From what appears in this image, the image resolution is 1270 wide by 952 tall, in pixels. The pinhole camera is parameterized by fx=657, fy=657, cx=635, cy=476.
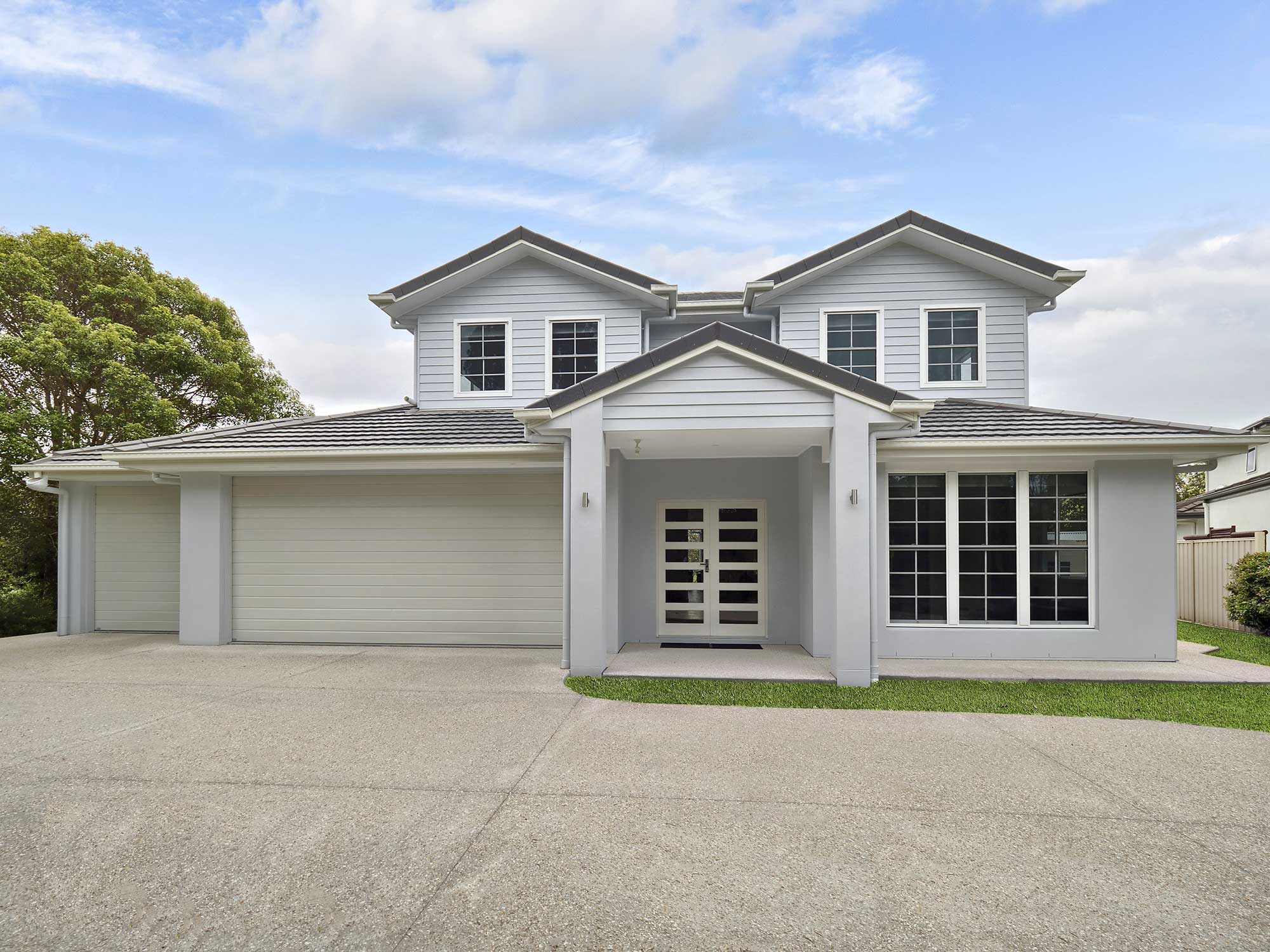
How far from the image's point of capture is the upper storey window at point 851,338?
11.1 metres

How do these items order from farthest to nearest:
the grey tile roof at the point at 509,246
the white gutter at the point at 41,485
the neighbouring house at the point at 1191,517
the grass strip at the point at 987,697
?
the neighbouring house at the point at 1191,517
the grey tile roof at the point at 509,246
the white gutter at the point at 41,485
the grass strip at the point at 987,697

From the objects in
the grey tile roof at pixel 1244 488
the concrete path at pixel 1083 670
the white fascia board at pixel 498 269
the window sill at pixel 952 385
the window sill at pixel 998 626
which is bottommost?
the concrete path at pixel 1083 670

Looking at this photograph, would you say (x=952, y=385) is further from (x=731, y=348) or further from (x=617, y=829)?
(x=617, y=829)

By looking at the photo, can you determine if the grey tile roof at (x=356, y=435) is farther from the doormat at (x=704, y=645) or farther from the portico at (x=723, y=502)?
the doormat at (x=704, y=645)

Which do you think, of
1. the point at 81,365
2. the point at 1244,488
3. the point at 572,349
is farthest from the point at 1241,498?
the point at 81,365

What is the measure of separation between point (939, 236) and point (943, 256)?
0.60 m

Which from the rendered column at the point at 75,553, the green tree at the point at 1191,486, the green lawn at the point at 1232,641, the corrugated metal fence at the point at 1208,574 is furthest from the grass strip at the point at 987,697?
the green tree at the point at 1191,486

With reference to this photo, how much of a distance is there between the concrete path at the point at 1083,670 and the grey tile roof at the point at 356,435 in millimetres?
6224

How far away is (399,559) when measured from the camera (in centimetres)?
1052

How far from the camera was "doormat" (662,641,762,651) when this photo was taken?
10.1 metres

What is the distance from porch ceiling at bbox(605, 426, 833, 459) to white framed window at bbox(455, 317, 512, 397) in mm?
3147

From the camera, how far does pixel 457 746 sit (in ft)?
18.5

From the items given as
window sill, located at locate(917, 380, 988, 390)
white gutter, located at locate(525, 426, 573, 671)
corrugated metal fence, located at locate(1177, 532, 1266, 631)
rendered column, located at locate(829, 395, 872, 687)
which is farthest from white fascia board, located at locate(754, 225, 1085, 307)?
corrugated metal fence, located at locate(1177, 532, 1266, 631)

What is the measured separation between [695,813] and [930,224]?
10041mm
